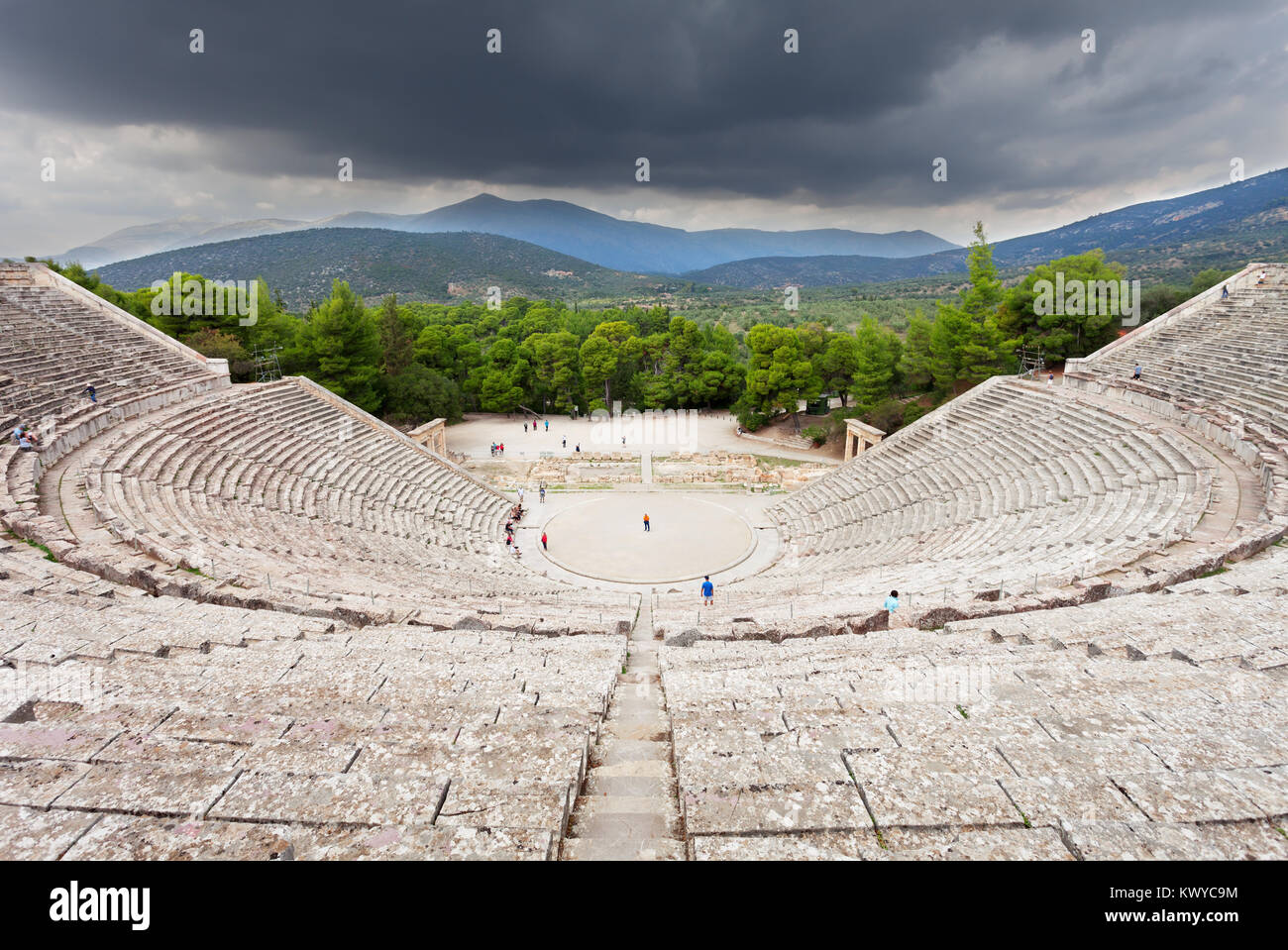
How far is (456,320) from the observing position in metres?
61.6

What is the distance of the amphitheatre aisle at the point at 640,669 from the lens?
3246mm

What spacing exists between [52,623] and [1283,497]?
17.9 meters

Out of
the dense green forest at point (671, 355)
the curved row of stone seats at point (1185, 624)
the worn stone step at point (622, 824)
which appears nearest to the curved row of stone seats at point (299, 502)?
the worn stone step at point (622, 824)

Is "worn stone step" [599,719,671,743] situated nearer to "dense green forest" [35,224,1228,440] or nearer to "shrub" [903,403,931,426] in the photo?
"shrub" [903,403,931,426]

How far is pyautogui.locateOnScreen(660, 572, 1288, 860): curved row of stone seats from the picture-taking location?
3.08 meters

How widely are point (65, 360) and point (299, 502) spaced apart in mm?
9426

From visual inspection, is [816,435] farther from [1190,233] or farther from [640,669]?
[1190,233]

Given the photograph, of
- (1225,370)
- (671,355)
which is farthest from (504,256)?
(1225,370)

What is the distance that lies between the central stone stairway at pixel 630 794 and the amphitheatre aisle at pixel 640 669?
1.0 inches

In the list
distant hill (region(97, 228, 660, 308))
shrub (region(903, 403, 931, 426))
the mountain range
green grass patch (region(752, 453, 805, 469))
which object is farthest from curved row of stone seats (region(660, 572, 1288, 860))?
distant hill (region(97, 228, 660, 308))

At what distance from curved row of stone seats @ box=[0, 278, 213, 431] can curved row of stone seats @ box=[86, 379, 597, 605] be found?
184 centimetres

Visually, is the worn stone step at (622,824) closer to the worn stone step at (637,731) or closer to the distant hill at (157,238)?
the worn stone step at (637,731)

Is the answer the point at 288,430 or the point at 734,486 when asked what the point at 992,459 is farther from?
the point at 288,430
